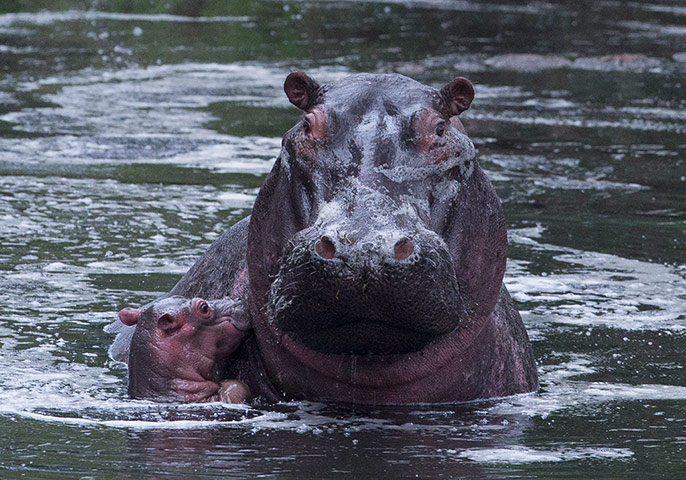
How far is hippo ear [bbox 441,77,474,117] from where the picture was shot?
5.05 meters

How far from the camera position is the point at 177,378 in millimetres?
5191

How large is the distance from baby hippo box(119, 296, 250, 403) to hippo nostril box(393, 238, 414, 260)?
1160 mm

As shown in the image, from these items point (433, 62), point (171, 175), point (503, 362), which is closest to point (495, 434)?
point (503, 362)

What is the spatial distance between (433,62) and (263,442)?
1339 centimetres

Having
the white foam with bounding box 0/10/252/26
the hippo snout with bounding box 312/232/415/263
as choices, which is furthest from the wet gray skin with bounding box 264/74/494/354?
the white foam with bounding box 0/10/252/26

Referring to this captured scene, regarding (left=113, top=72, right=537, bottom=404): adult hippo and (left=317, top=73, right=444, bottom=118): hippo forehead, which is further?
(left=317, top=73, right=444, bottom=118): hippo forehead

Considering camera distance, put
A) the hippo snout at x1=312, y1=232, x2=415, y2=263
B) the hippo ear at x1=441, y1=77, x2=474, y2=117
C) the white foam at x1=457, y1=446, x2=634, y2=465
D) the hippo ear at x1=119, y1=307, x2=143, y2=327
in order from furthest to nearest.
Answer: the hippo ear at x1=119, y1=307, x2=143, y2=327 < the hippo ear at x1=441, y1=77, x2=474, y2=117 < the white foam at x1=457, y1=446, x2=634, y2=465 < the hippo snout at x1=312, y1=232, x2=415, y2=263

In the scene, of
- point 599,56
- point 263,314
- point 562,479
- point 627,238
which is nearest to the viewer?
point 562,479

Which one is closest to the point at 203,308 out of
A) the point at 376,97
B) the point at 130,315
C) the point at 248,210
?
the point at 130,315

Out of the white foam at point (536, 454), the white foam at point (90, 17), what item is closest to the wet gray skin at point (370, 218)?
the white foam at point (536, 454)

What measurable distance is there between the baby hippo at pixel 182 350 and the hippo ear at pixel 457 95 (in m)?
1.10

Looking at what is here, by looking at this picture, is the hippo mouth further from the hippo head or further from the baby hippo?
the baby hippo

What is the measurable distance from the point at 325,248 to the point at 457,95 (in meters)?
1.03

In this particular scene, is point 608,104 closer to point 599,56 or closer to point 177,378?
point 599,56
